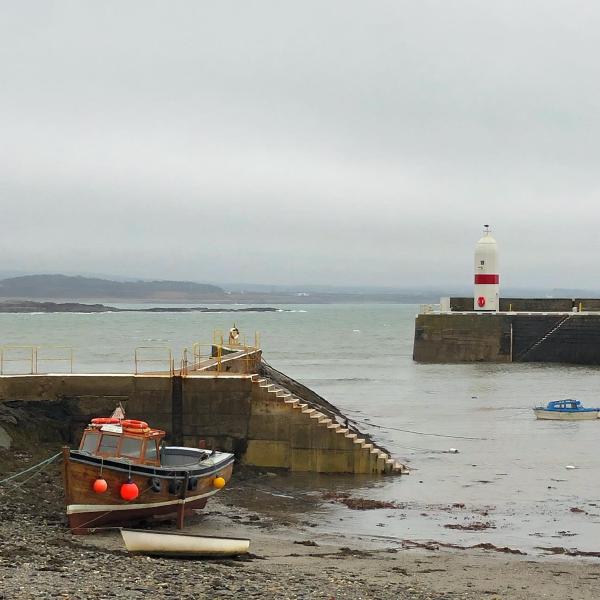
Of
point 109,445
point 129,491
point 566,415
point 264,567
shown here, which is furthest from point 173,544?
point 566,415

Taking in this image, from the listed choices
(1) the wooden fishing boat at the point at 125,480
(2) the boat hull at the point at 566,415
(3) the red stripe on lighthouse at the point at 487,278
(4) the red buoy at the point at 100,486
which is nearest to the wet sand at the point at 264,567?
(1) the wooden fishing boat at the point at 125,480

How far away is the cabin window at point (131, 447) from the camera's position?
17.7 metres

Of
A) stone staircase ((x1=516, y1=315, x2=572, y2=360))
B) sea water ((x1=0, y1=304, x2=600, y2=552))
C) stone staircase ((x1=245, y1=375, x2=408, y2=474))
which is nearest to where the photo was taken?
sea water ((x1=0, y1=304, x2=600, y2=552))

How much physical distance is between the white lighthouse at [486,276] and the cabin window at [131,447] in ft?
144

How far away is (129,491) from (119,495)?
0.58 feet

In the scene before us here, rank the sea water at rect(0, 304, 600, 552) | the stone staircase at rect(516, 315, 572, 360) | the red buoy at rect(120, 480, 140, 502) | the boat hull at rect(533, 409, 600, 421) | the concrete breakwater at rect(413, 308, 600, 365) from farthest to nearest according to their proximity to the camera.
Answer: the stone staircase at rect(516, 315, 572, 360) < the concrete breakwater at rect(413, 308, 600, 365) < the boat hull at rect(533, 409, 600, 421) < the sea water at rect(0, 304, 600, 552) < the red buoy at rect(120, 480, 140, 502)

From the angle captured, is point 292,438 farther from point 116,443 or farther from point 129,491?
Result: point 129,491

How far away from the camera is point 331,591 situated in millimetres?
13914

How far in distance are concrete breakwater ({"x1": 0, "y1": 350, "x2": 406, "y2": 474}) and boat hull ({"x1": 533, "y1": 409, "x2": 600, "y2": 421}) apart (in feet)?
44.1

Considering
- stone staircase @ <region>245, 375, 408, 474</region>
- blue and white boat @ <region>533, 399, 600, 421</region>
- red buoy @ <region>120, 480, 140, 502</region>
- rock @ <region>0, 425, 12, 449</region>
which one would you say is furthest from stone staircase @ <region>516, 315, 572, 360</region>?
red buoy @ <region>120, 480, 140, 502</region>

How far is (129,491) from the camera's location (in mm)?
17203

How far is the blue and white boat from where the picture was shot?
35188 mm

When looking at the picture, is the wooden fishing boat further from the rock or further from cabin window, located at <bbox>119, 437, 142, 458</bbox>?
the rock

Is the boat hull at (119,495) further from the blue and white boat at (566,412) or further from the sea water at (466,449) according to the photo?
the blue and white boat at (566,412)
